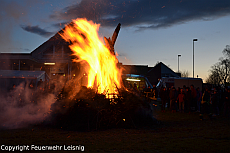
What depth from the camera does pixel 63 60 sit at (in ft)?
89.9

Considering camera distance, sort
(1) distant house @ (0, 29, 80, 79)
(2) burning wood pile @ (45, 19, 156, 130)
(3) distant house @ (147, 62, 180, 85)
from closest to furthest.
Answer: (2) burning wood pile @ (45, 19, 156, 130), (1) distant house @ (0, 29, 80, 79), (3) distant house @ (147, 62, 180, 85)

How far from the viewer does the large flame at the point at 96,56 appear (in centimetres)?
1040

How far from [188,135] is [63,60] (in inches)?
875

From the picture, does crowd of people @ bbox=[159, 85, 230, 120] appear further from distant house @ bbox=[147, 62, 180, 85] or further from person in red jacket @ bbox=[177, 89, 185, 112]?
distant house @ bbox=[147, 62, 180, 85]

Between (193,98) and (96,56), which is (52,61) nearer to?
(96,56)

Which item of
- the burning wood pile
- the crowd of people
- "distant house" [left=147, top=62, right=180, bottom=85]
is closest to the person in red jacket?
the crowd of people

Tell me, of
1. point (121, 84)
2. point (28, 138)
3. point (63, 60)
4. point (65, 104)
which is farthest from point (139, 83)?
point (28, 138)

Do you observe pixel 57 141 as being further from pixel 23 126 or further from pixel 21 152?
pixel 23 126

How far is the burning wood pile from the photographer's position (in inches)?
341

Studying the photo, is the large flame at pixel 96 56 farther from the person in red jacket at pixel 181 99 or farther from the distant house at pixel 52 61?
the distant house at pixel 52 61

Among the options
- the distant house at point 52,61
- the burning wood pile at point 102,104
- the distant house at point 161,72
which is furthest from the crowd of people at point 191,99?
the distant house at point 161,72

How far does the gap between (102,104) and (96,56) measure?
9.21ft

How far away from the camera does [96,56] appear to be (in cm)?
1073

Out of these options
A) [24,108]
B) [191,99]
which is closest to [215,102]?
[191,99]
